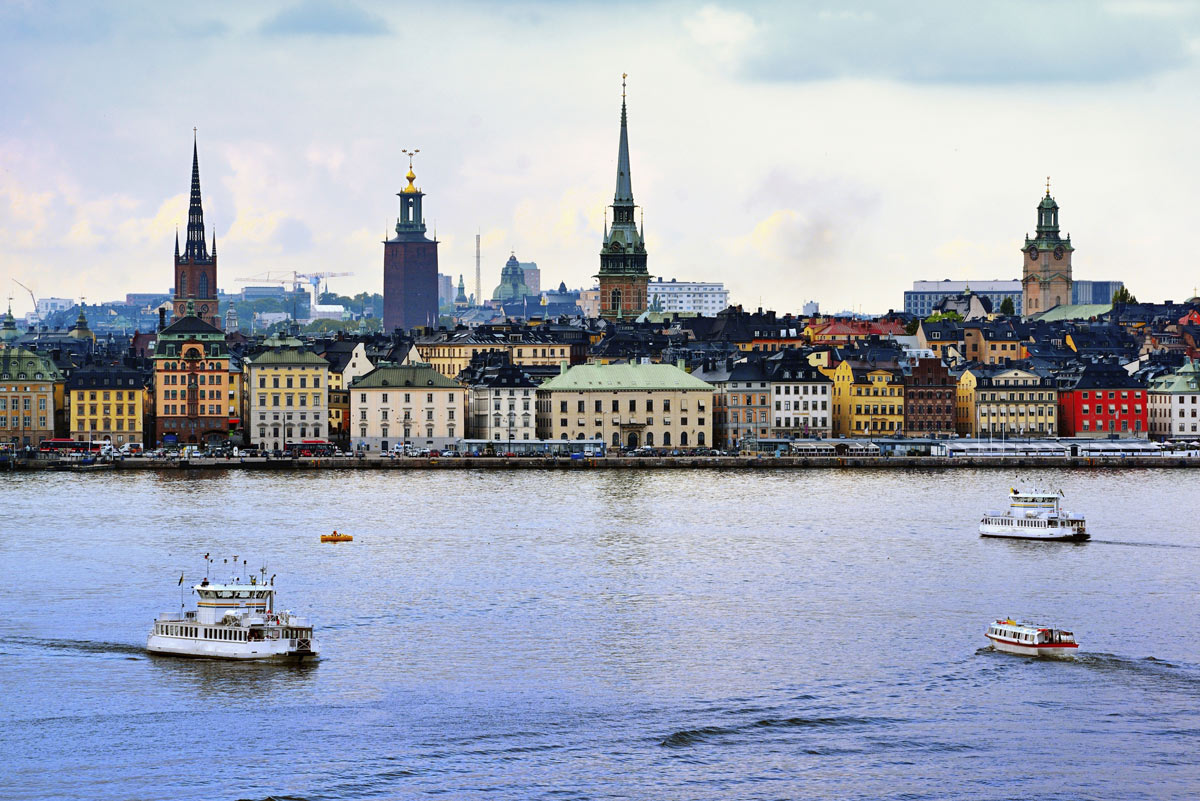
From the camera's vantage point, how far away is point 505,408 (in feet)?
268

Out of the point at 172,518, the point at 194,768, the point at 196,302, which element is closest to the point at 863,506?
the point at 172,518

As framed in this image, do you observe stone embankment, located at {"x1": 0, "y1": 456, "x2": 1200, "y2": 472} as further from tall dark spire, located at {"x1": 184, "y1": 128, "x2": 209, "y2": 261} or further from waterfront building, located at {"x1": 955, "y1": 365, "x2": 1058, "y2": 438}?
tall dark spire, located at {"x1": 184, "y1": 128, "x2": 209, "y2": 261}

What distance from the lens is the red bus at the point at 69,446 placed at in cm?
7881

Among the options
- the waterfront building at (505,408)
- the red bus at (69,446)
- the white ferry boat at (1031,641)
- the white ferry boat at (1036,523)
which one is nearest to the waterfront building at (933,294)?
the waterfront building at (505,408)

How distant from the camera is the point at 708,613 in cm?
3628

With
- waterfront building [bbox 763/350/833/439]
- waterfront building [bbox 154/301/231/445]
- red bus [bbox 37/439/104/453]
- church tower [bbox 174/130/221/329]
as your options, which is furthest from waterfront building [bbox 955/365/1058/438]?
church tower [bbox 174/130/221/329]

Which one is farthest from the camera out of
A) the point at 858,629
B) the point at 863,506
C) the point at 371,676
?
the point at 863,506

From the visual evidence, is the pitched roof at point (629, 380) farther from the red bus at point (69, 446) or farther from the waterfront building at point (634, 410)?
the red bus at point (69, 446)

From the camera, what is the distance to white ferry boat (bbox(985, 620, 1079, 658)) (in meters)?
31.9

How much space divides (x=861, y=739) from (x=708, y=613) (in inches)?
377

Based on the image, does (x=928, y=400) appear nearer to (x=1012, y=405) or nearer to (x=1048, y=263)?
(x=1012, y=405)

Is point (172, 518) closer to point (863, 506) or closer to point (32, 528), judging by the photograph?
point (32, 528)

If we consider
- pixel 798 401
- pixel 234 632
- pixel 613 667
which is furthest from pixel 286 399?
pixel 613 667

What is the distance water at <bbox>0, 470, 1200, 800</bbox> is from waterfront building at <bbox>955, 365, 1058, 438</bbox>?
112ft
